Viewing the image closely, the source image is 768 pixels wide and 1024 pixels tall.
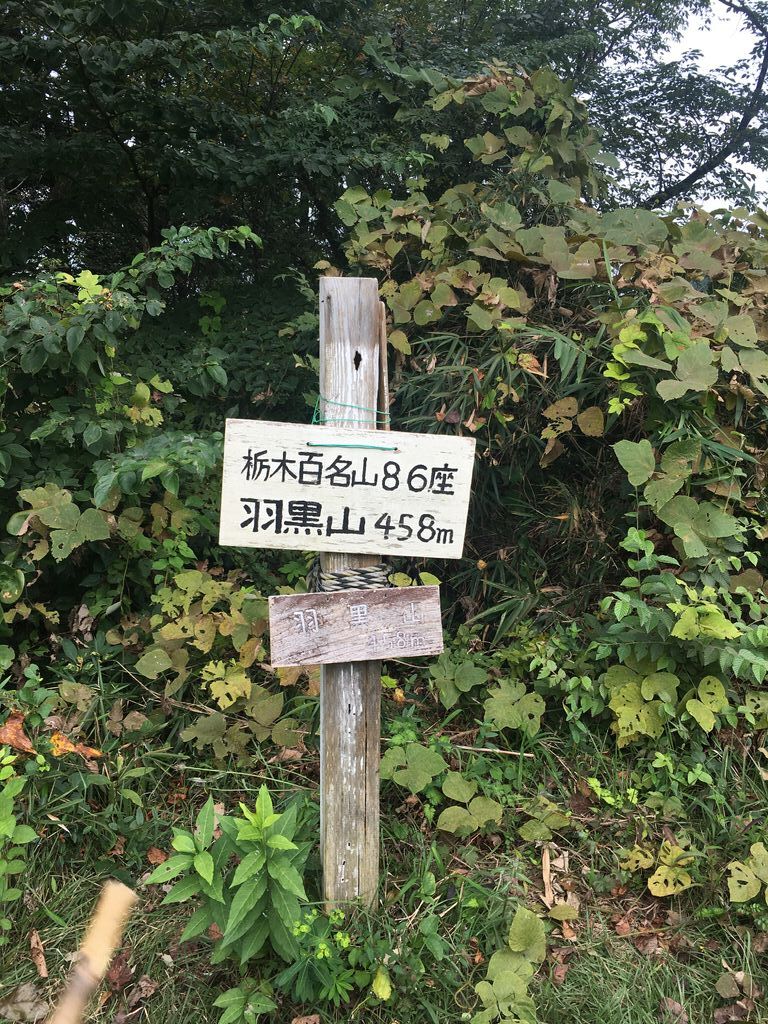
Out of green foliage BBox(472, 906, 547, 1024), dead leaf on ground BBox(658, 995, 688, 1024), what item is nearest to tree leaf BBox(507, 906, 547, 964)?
green foliage BBox(472, 906, 547, 1024)

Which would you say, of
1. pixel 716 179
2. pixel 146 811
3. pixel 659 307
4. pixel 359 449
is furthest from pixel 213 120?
pixel 716 179

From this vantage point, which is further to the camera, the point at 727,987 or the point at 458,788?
the point at 458,788

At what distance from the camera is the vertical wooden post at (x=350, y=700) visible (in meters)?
1.49

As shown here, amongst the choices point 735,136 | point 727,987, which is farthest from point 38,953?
point 735,136

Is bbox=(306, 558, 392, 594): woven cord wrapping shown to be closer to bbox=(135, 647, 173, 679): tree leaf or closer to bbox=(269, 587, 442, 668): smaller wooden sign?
bbox=(269, 587, 442, 668): smaller wooden sign

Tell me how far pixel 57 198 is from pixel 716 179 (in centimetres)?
505

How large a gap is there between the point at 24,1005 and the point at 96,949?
0.17 meters

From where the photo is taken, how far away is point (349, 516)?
4.70 ft

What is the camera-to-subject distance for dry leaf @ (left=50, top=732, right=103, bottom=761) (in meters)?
1.75

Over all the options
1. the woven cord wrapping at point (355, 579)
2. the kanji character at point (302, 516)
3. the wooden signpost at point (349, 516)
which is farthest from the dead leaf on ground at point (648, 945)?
the kanji character at point (302, 516)

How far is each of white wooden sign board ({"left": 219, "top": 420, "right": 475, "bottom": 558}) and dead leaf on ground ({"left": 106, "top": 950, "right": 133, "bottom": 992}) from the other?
1091mm

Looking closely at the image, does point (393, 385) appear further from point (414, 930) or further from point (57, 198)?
point (57, 198)

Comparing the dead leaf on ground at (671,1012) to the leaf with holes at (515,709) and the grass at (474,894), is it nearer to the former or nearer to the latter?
the grass at (474,894)

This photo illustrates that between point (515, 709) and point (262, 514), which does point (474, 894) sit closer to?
→ point (515, 709)
